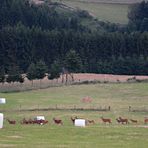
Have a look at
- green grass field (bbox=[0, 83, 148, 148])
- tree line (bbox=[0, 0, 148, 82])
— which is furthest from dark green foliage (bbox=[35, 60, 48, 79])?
green grass field (bbox=[0, 83, 148, 148])

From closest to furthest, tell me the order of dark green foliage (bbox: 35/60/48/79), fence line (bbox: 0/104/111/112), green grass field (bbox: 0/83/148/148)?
green grass field (bbox: 0/83/148/148) < fence line (bbox: 0/104/111/112) < dark green foliage (bbox: 35/60/48/79)

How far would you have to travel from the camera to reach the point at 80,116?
64.6m

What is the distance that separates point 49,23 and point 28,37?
126 feet

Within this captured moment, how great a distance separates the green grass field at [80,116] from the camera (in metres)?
35.2

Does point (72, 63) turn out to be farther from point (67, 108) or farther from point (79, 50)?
point (67, 108)

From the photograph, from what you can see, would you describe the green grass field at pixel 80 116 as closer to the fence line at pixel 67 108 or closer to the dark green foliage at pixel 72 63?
the fence line at pixel 67 108

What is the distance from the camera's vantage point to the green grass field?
35.2 m

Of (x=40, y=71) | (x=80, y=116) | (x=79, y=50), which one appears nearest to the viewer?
(x=80, y=116)

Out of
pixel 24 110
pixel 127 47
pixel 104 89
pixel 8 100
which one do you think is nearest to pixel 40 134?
pixel 24 110

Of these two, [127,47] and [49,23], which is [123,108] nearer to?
[127,47]

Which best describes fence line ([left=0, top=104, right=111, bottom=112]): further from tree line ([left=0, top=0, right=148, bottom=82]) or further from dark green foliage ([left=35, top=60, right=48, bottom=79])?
tree line ([left=0, top=0, right=148, bottom=82])

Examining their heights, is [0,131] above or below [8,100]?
above

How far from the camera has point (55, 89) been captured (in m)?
102

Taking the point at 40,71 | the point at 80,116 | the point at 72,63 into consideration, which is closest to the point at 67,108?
the point at 80,116
